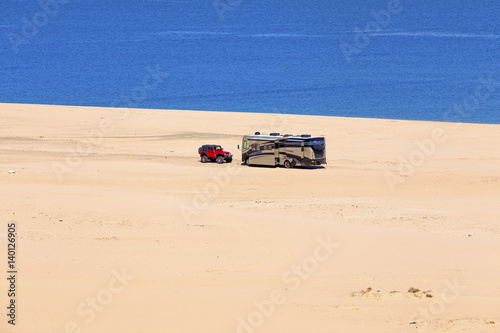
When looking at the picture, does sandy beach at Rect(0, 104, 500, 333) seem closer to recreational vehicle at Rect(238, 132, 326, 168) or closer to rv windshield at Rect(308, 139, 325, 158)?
recreational vehicle at Rect(238, 132, 326, 168)

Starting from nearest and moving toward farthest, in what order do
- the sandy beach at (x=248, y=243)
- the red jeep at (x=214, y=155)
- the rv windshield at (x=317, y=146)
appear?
1. the sandy beach at (x=248, y=243)
2. the rv windshield at (x=317, y=146)
3. the red jeep at (x=214, y=155)

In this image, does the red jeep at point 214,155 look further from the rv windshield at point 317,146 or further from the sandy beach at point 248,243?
the rv windshield at point 317,146

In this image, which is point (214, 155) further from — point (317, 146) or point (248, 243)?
point (248, 243)

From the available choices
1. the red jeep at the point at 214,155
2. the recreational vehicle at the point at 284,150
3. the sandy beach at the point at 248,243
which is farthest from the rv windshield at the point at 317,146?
the red jeep at the point at 214,155

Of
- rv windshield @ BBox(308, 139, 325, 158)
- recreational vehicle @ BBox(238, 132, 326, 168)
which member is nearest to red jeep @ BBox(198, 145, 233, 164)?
recreational vehicle @ BBox(238, 132, 326, 168)

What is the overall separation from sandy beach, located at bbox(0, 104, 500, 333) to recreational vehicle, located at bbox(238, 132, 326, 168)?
0.88 meters

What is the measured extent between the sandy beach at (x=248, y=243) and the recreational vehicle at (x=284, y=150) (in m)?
0.88

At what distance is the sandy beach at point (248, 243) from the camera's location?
53.8 feet

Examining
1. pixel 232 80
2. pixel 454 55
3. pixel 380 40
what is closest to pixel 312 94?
pixel 232 80

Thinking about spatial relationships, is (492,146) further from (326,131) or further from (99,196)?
(99,196)

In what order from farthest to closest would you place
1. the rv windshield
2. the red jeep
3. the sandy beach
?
the red jeep, the rv windshield, the sandy beach

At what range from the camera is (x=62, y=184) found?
38000 millimetres

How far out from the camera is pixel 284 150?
4506cm

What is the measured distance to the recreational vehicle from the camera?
44281 mm
